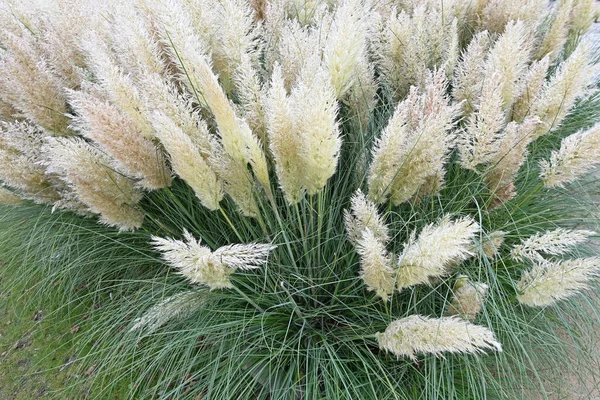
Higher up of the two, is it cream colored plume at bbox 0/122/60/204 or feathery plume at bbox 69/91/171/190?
feathery plume at bbox 69/91/171/190


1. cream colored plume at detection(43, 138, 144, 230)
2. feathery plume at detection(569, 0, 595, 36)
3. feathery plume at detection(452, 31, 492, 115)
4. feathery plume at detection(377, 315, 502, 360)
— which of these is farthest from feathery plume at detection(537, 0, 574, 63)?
cream colored plume at detection(43, 138, 144, 230)

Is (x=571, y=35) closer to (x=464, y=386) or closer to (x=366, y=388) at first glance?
(x=464, y=386)

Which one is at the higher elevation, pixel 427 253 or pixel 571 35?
pixel 427 253

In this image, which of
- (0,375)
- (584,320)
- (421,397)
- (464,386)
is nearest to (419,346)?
(421,397)

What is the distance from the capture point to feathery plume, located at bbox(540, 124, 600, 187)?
4.07 feet

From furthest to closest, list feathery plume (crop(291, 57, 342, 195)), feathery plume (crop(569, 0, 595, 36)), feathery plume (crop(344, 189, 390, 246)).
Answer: feathery plume (crop(569, 0, 595, 36))
feathery plume (crop(344, 189, 390, 246))
feathery plume (crop(291, 57, 342, 195))

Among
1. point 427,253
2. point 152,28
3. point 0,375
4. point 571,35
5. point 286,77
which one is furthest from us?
point 571,35

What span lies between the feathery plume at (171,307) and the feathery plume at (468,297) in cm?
85

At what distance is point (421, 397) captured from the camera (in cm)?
136

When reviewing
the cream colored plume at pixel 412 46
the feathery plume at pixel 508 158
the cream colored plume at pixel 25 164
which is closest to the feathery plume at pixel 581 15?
the cream colored plume at pixel 412 46

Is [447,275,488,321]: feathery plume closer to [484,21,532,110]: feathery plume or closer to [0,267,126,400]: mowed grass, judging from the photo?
[484,21,532,110]: feathery plume

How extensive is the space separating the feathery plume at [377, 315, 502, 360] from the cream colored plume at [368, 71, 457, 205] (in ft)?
1.41

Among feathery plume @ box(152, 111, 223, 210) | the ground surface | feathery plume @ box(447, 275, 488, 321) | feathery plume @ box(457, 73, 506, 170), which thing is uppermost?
feathery plume @ box(152, 111, 223, 210)

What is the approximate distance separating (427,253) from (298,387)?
73 centimetres
